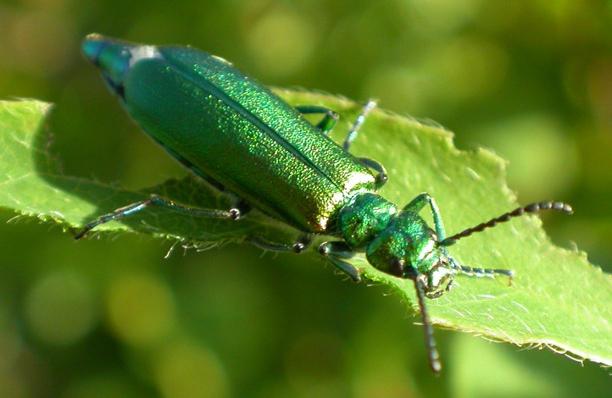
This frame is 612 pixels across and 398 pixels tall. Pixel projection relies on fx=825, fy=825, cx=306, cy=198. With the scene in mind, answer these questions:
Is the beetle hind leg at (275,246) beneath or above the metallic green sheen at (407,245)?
beneath

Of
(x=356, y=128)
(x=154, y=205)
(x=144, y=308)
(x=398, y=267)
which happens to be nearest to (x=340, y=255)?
(x=398, y=267)

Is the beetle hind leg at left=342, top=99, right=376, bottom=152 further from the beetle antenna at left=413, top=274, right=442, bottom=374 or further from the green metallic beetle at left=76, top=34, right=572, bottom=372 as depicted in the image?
the beetle antenna at left=413, top=274, right=442, bottom=374

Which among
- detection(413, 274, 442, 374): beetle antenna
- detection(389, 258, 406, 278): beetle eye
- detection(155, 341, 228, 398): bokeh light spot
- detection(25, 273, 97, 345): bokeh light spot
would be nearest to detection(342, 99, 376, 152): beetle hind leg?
detection(389, 258, 406, 278): beetle eye

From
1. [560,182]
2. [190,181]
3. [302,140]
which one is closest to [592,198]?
[560,182]

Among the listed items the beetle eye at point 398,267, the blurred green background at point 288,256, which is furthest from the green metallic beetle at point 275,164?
the blurred green background at point 288,256

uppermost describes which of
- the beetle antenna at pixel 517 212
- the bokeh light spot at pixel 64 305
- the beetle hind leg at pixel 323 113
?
the beetle antenna at pixel 517 212

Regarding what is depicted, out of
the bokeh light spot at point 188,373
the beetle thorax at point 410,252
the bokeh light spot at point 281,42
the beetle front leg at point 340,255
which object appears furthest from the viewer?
the bokeh light spot at point 281,42

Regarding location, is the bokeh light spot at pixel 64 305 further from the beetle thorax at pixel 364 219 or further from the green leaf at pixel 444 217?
the beetle thorax at pixel 364 219

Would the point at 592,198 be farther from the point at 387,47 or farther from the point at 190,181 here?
the point at 190,181
